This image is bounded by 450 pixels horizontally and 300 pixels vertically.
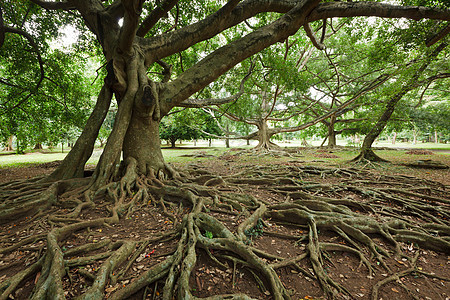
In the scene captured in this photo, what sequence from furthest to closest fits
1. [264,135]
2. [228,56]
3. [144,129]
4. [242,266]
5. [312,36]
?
1. [264,135]
2. [312,36]
3. [144,129]
4. [228,56]
5. [242,266]

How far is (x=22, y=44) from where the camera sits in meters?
6.94

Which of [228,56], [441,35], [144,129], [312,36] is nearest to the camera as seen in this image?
[228,56]

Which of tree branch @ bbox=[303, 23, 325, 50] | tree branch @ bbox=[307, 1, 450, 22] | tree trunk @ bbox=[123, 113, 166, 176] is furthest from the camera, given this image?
tree branch @ bbox=[303, 23, 325, 50]

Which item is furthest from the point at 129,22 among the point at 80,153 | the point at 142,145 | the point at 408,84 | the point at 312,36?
the point at 408,84

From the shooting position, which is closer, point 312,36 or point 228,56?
point 228,56

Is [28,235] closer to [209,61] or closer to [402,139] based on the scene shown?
[209,61]

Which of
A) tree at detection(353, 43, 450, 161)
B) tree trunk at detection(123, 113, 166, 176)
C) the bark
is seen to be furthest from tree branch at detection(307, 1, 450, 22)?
the bark

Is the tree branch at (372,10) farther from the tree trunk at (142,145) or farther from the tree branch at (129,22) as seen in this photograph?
the tree trunk at (142,145)

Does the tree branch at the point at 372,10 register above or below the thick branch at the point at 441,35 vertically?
above

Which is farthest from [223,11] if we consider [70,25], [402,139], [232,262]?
[402,139]

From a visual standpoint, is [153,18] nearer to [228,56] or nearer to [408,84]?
[228,56]

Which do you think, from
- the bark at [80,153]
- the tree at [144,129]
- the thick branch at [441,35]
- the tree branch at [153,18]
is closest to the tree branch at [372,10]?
the tree at [144,129]

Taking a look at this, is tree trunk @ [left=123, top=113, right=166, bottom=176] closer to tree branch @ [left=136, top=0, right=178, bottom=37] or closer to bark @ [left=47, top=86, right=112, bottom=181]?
bark @ [left=47, top=86, right=112, bottom=181]

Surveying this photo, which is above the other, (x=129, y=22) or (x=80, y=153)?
(x=129, y=22)
